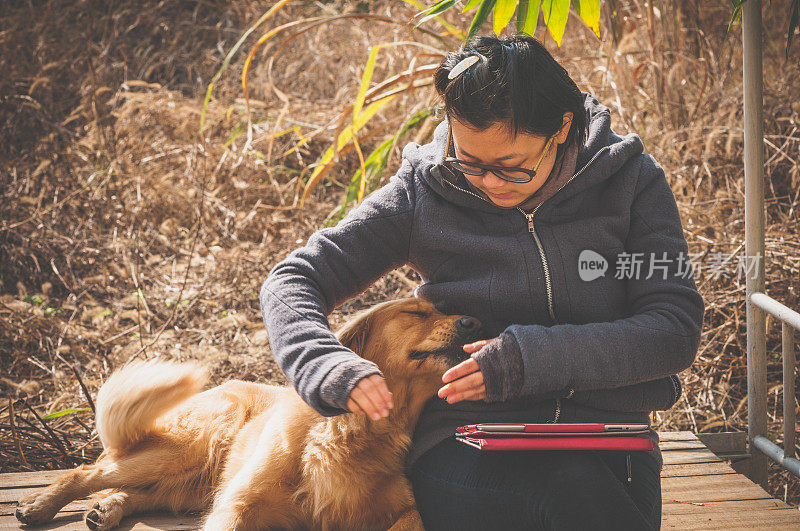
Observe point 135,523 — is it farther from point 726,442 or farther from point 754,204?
point 754,204

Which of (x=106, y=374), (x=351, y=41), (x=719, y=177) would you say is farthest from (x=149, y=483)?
(x=351, y=41)

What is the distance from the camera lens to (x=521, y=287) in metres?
1.66

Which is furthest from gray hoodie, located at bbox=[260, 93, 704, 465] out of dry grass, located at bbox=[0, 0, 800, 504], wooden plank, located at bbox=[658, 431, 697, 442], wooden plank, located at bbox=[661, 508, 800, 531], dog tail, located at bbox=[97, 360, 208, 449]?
dry grass, located at bbox=[0, 0, 800, 504]

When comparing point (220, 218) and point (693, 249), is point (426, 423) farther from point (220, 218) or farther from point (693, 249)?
point (220, 218)

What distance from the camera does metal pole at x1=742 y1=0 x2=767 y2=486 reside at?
2.16m

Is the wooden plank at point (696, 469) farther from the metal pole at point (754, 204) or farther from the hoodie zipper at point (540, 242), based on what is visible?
the hoodie zipper at point (540, 242)

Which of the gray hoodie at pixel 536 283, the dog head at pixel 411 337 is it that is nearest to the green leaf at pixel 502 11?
the gray hoodie at pixel 536 283

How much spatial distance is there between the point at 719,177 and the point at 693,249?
617 mm

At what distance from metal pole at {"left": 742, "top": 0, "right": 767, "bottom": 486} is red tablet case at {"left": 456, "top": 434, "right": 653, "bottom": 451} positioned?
103 centimetres

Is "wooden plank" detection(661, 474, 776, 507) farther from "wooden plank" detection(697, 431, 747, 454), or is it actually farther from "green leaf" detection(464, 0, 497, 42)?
"green leaf" detection(464, 0, 497, 42)

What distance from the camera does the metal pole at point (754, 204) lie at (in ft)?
7.09

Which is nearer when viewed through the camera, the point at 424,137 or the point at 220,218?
the point at 424,137

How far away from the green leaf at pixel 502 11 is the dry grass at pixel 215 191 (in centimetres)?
148

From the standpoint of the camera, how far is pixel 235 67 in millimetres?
6238
